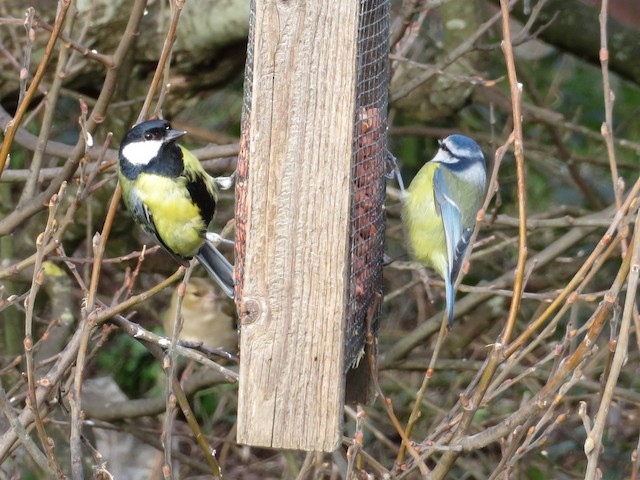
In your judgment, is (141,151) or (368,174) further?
(141,151)

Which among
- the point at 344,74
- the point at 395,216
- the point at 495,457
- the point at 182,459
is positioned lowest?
the point at 495,457

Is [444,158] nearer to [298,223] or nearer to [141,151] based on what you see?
[141,151]

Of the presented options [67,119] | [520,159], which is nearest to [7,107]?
[67,119]

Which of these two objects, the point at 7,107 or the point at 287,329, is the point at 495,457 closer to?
the point at 7,107


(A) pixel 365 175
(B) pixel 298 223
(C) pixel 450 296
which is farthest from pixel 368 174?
(C) pixel 450 296

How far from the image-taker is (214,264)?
10.8 ft

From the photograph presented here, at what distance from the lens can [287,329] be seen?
1.94 m

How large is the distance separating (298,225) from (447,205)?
1.35m

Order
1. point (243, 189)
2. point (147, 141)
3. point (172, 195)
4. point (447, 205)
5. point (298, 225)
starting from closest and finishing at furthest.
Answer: point (298, 225)
point (243, 189)
point (147, 141)
point (172, 195)
point (447, 205)

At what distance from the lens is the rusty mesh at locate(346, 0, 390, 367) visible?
2250 millimetres

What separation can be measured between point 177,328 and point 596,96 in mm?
3627

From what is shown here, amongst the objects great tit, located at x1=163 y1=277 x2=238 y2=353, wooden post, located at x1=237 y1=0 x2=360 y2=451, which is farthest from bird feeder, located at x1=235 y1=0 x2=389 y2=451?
great tit, located at x1=163 y1=277 x2=238 y2=353

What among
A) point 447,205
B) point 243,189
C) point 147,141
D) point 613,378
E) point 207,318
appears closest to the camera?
point 613,378

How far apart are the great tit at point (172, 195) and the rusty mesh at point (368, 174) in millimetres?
580
